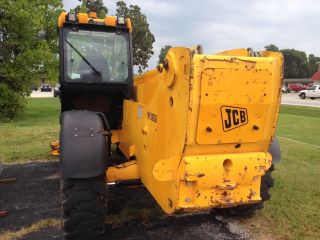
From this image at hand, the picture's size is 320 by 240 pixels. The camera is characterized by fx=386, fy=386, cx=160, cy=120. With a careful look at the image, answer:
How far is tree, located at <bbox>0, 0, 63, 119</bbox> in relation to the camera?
55.6 ft

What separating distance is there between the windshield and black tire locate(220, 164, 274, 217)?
7.15ft

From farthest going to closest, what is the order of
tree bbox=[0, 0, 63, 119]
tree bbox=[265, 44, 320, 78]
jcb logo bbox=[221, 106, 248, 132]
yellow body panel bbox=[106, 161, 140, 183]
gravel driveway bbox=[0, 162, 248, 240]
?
tree bbox=[265, 44, 320, 78], tree bbox=[0, 0, 63, 119], gravel driveway bbox=[0, 162, 248, 240], yellow body panel bbox=[106, 161, 140, 183], jcb logo bbox=[221, 106, 248, 132]

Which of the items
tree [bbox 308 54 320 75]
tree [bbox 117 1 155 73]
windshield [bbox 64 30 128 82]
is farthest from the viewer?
Result: tree [bbox 308 54 320 75]

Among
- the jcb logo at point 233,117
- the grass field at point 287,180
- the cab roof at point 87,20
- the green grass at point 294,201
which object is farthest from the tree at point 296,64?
the jcb logo at point 233,117

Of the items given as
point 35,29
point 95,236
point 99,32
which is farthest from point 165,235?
point 35,29

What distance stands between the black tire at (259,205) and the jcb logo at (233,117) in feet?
4.37

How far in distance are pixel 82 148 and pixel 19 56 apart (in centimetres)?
1505

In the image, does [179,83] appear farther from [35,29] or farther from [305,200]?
[35,29]

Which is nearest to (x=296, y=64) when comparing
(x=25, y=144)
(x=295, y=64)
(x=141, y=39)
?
(x=295, y=64)

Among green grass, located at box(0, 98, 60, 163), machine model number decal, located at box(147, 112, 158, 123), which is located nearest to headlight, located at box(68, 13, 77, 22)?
machine model number decal, located at box(147, 112, 158, 123)

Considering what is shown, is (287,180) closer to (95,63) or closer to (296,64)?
(95,63)

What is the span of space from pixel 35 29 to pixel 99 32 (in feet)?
46.1

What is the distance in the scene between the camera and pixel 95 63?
16.5ft

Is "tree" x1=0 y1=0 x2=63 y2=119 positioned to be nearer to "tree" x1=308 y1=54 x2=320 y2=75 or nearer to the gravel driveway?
the gravel driveway
